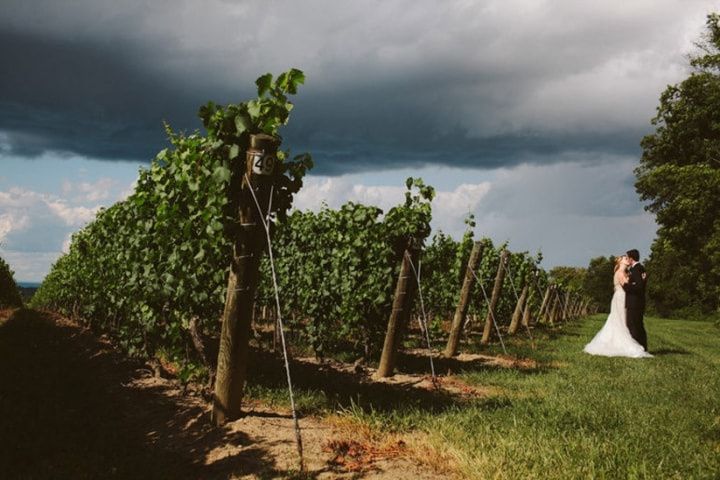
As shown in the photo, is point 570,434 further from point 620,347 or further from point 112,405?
point 620,347

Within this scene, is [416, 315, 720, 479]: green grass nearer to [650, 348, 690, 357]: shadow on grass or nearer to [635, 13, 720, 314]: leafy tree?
[650, 348, 690, 357]: shadow on grass

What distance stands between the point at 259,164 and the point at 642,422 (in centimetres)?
416

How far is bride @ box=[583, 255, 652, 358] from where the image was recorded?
36.8 ft

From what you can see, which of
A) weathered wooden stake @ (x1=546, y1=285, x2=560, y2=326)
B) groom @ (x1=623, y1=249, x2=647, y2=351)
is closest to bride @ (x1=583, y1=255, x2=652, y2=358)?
groom @ (x1=623, y1=249, x2=647, y2=351)

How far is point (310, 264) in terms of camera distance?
10305 millimetres

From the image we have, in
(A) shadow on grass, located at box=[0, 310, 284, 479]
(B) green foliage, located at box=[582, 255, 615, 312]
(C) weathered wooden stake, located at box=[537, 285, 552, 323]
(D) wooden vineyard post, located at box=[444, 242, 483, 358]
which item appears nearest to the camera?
(A) shadow on grass, located at box=[0, 310, 284, 479]

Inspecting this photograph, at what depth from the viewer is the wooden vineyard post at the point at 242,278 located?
4.70m

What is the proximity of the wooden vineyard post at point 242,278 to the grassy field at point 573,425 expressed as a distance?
41.6 inches

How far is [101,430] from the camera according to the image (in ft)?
17.6

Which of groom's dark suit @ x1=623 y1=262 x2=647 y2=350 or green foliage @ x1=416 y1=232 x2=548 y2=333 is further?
green foliage @ x1=416 y1=232 x2=548 y2=333

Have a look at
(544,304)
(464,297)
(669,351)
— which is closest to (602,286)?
(544,304)

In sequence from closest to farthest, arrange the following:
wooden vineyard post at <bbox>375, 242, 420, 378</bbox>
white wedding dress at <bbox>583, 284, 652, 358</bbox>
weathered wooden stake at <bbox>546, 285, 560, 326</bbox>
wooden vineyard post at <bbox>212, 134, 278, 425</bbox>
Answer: wooden vineyard post at <bbox>212, 134, 278, 425</bbox> < wooden vineyard post at <bbox>375, 242, 420, 378</bbox> < white wedding dress at <bbox>583, 284, 652, 358</bbox> < weathered wooden stake at <bbox>546, 285, 560, 326</bbox>

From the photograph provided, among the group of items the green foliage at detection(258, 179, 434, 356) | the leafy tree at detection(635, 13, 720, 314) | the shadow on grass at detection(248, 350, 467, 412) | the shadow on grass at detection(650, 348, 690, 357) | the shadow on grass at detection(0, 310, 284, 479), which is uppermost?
the leafy tree at detection(635, 13, 720, 314)

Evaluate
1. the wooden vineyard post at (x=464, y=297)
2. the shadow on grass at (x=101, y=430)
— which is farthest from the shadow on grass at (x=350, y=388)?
the wooden vineyard post at (x=464, y=297)
